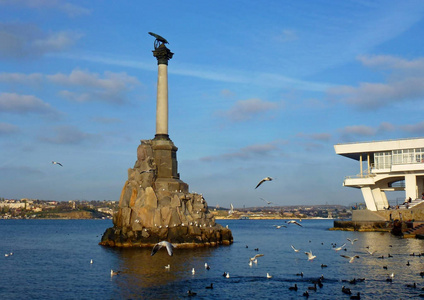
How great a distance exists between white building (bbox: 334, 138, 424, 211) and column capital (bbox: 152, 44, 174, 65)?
42687 millimetres

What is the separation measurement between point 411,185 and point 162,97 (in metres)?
47.4

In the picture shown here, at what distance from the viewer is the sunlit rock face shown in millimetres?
58281

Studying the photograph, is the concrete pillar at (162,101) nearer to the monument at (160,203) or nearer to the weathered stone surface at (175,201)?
the monument at (160,203)

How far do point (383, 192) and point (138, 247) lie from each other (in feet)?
177

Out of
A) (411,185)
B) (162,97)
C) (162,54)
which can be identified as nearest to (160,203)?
(162,97)

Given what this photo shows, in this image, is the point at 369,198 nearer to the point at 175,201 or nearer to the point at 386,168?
the point at 386,168

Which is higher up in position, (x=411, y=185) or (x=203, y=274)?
(x=411, y=185)

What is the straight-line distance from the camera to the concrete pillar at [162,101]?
65.9 meters

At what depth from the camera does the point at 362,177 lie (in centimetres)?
9100

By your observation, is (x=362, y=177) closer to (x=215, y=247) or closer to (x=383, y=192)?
(x=383, y=192)

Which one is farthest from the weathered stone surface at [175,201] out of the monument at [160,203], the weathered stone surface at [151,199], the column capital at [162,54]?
the column capital at [162,54]

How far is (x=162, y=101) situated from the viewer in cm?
6594

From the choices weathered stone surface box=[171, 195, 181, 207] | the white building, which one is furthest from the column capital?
the white building

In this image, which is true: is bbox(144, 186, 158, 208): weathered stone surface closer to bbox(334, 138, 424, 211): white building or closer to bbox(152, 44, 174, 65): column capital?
bbox(152, 44, 174, 65): column capital
